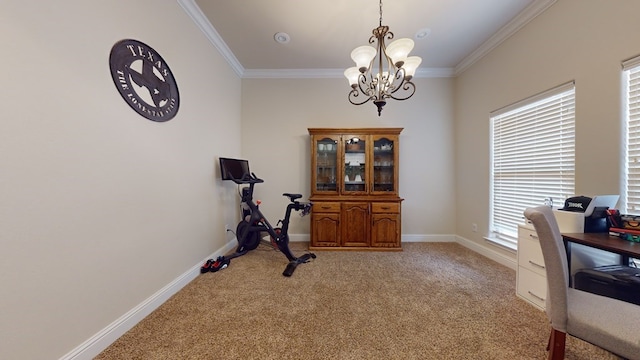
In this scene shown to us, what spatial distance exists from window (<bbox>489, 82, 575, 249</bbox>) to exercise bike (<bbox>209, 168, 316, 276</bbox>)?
2569mm

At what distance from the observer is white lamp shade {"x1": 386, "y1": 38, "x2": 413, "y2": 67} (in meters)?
1.75

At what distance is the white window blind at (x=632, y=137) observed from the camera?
1613 millimetres

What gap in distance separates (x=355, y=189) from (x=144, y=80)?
2.87m

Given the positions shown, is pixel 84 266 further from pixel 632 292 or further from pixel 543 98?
pixel 543 98

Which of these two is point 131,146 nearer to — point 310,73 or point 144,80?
point 144,80

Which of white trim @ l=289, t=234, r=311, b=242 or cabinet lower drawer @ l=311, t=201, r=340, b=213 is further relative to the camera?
white trim @ l=289, t=234, r=311, b=242

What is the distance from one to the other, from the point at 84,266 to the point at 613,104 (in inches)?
157

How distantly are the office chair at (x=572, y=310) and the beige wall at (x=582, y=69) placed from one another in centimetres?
122

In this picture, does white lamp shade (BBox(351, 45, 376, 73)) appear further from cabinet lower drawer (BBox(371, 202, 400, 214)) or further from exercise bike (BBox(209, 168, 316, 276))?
cabinet lower drawer (BBox(371, 202, 400, 214))

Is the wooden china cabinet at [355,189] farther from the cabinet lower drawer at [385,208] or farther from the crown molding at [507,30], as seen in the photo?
the crown molding at [507,30]

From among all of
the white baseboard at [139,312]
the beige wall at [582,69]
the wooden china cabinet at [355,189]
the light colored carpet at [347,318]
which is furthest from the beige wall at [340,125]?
the light colored carpet at [347,318]

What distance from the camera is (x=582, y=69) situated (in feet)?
6.33

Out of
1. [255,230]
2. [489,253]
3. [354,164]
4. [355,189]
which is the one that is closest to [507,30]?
[354,164]

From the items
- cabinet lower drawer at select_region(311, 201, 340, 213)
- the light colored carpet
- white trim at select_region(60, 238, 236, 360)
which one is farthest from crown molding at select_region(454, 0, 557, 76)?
white trim at select_region(60, 238, 236, 360)
